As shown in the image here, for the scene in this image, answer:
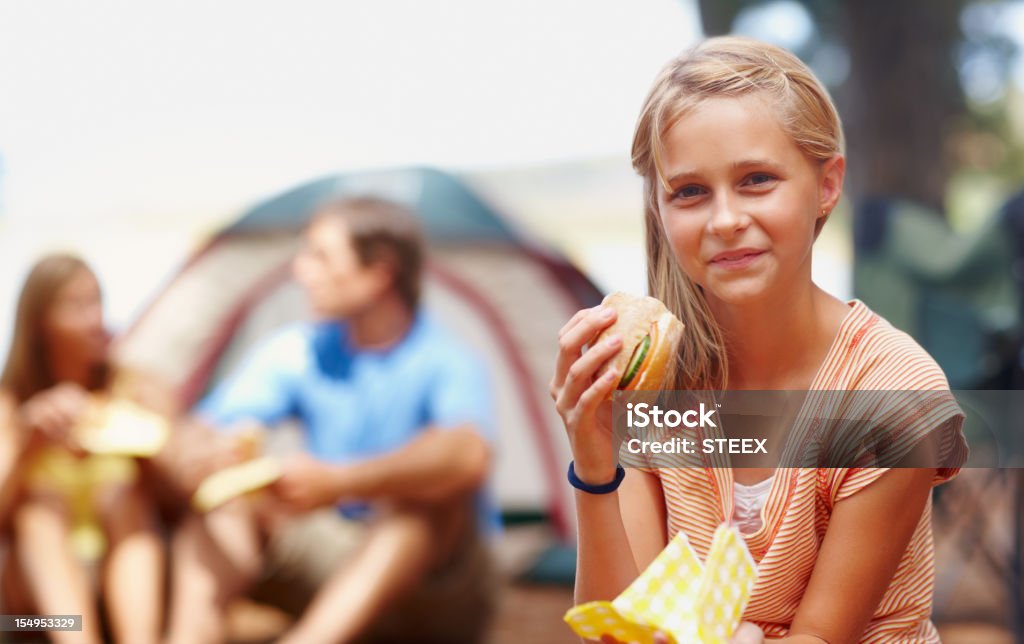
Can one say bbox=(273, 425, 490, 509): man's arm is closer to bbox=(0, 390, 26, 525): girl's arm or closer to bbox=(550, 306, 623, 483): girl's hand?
bbox=(0, 390, 26, 525): girl's arm

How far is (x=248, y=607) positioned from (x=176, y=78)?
4.52 feet

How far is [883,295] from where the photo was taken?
301cm

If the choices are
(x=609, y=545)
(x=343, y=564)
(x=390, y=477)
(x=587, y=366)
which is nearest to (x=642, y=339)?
(x=587, y=366)

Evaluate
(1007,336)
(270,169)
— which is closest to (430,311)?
(270,169)

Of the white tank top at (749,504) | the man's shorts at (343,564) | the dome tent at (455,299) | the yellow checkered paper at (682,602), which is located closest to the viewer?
the yellow checkered paper at (682,602)

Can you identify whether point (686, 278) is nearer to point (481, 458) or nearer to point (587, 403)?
point (587, 403)

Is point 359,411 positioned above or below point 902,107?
below

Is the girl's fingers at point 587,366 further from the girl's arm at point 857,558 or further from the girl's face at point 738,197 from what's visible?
the girl's arm at point 857,558

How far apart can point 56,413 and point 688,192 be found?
1.85 meters

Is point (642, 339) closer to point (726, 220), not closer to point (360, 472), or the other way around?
point (726, 220)

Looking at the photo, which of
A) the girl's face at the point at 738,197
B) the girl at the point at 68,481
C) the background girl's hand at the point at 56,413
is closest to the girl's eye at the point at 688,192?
the girl's face at the point at 738,197

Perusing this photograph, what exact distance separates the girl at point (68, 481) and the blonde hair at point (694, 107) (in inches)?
65.0

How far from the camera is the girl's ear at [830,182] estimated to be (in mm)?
762

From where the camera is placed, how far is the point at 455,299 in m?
3.02
